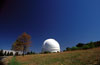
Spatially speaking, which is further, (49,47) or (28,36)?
(49,47)

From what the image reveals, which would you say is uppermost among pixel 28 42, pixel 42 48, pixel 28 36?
pixel 28 36

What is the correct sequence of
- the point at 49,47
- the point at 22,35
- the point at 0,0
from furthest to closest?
1. the point at 49,47
2. the point at 22,35
3. the point at 0,0

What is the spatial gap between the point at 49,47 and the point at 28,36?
46.9 feet

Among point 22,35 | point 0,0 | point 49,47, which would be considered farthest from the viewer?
point 49,47

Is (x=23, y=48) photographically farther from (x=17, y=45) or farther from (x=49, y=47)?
(x=49, y=47)

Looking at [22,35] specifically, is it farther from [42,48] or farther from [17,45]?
[42,48]

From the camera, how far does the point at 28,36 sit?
32.3 meters

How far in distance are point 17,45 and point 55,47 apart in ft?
62.4

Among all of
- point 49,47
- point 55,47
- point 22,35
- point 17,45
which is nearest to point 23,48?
point 17,45

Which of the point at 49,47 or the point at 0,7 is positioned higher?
the point at 0,7

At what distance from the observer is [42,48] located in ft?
149

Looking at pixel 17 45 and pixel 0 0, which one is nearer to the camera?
pixel 0 0

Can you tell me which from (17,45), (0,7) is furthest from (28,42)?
(0,7)

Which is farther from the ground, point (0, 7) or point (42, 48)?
point (0, 7)
